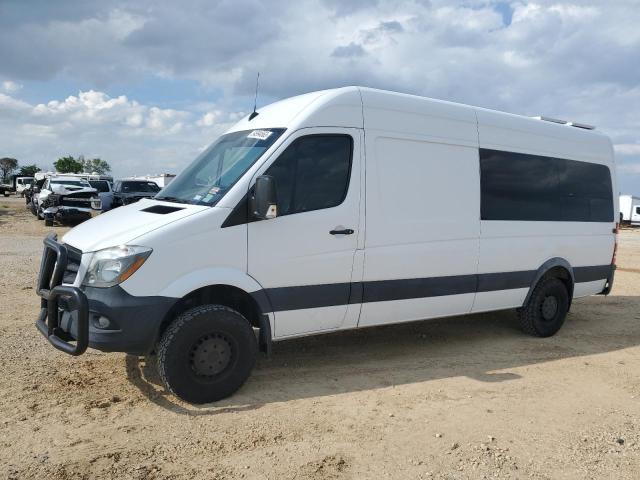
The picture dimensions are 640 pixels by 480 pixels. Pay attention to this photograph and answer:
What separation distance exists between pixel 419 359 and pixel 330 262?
5.71ft

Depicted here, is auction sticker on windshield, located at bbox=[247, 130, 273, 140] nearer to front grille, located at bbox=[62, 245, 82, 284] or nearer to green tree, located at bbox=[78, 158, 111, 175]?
front grille, located at bbox=[62, 245, 82, 284]

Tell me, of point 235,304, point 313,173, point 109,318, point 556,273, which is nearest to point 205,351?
point 235,304

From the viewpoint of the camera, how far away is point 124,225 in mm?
4824

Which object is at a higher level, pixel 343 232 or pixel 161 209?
pixel 161 209

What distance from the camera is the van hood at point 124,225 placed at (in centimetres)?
455

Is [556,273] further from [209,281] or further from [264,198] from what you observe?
[209,281]

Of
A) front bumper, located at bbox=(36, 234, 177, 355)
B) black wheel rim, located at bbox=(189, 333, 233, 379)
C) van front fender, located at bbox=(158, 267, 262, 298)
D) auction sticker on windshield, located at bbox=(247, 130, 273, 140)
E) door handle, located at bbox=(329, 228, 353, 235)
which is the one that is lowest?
black wheel rim, located at bbox=(189, 333, 233, 379)

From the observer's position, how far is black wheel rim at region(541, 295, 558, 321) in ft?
24.3

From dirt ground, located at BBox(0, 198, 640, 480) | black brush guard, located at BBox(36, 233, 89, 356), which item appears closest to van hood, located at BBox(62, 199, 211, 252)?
black brush guard, located at BBox(36, 233, 89, 356)

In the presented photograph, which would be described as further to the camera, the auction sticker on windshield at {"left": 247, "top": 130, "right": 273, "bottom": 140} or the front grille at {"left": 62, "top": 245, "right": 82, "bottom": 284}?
the auction sticker on windshield at {"left": 247, "top": 130, "right": 273, "bottom": 140}

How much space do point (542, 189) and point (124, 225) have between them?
16.3 ft

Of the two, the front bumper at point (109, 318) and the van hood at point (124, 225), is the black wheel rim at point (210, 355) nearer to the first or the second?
the front bumper at point (109, 318)

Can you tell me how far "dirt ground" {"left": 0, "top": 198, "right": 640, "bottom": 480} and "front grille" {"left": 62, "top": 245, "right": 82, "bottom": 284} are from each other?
0.98m

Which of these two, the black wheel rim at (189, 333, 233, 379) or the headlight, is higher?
the headlight
